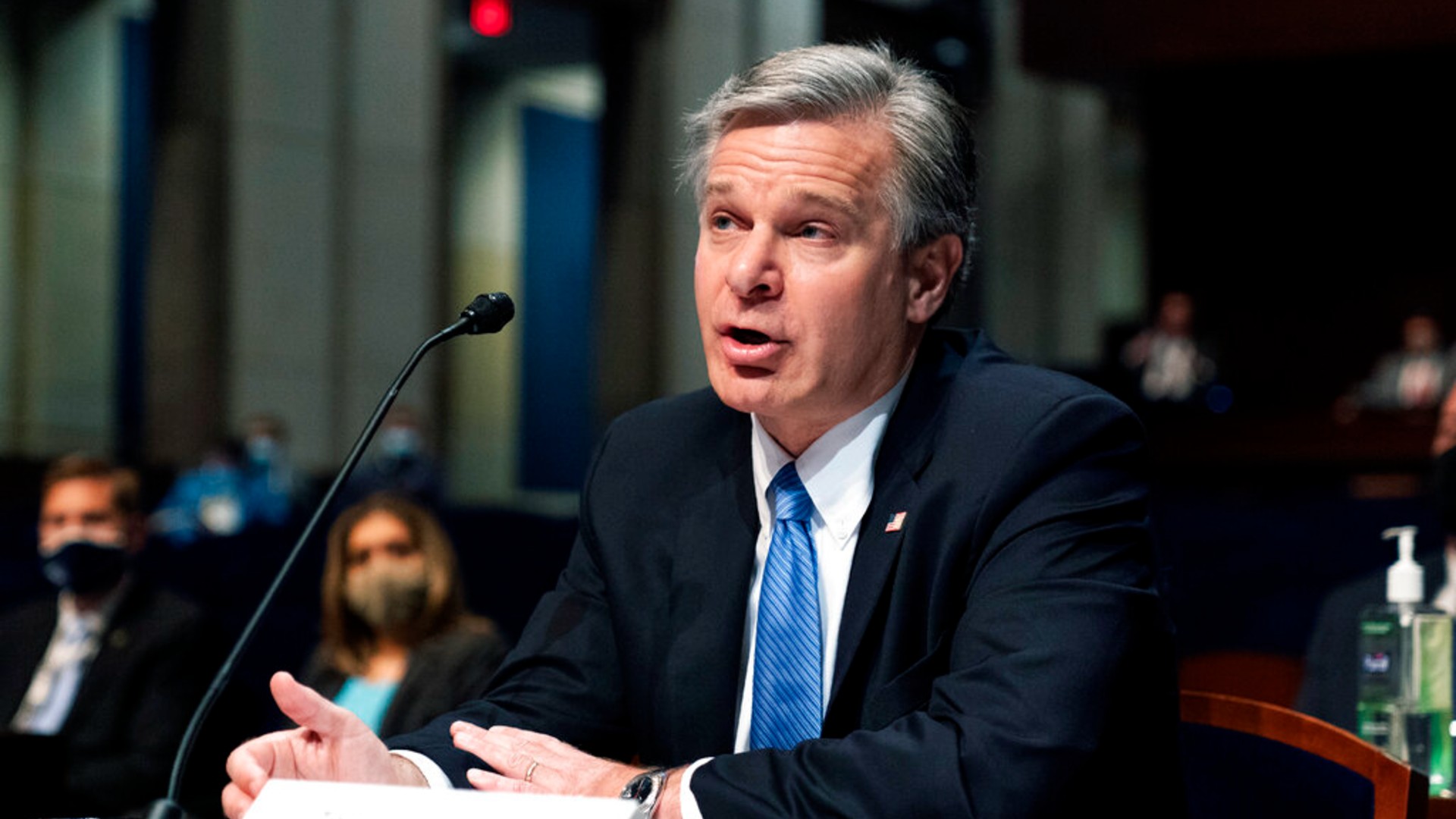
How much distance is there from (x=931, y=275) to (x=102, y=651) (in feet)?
10.3

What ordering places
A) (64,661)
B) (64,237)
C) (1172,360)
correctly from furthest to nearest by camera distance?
(64,237) → (1172,360) → (64,661)

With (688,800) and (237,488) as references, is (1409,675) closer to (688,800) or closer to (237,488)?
(688,800)

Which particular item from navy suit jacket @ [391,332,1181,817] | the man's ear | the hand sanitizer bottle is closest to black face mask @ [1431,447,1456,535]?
the hand sanitizer bottle

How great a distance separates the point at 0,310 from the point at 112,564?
8367 millimetres

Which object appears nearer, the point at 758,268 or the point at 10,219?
the point at 758,268

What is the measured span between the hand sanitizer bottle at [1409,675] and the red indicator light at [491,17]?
820 centimetres

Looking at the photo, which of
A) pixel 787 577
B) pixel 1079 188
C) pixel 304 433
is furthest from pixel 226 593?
pixel 1079 188

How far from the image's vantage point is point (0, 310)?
11.7 meters

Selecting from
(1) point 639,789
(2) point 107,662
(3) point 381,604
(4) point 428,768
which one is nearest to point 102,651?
(2) point 107,662

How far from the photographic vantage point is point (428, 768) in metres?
1.75

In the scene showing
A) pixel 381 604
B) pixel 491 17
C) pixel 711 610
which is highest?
pixel 491 17

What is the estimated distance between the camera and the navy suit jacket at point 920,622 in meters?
1.50

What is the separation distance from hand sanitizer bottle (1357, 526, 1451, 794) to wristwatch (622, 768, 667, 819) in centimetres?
132

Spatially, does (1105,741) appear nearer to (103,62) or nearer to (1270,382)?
(103,62)
